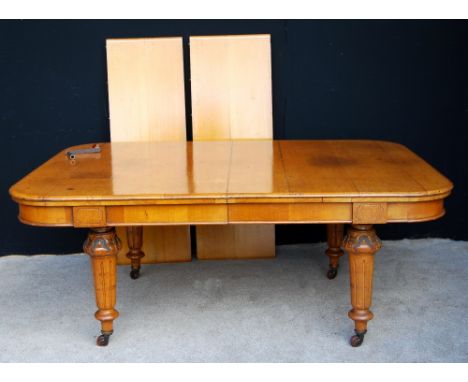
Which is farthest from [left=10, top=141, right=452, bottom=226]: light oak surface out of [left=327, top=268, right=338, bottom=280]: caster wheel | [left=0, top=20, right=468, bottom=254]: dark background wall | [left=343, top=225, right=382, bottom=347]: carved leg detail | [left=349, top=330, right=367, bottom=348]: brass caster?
[left=0, top=20, right=468, bottom=254]: dark background wall

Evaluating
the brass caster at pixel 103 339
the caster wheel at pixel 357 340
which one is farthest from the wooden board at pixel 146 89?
the caster wheel at pixel 357 340

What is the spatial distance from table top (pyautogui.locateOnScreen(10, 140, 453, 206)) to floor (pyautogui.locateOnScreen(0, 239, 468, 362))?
73 centimetres

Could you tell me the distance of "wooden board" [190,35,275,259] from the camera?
4250 millimetres

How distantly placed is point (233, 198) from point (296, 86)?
5.55ft

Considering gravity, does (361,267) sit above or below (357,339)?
above

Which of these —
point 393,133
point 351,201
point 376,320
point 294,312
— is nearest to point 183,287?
point 294,312

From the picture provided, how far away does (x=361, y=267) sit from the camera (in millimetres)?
3158

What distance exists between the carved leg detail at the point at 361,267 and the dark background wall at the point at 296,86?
1.52m

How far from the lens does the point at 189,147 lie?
13.1 feet

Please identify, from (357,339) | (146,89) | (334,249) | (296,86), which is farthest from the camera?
(296,86)

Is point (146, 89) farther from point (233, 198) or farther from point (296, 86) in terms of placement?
point (233, 198)

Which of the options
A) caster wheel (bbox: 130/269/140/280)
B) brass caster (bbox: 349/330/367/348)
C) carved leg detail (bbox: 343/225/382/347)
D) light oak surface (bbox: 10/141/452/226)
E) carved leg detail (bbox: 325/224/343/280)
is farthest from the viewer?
caster wheel (bbox: 130/269/140/280)

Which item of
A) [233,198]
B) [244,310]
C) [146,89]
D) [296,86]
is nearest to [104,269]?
[233,198]

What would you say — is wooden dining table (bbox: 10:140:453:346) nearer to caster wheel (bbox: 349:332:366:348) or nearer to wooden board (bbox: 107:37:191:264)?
caster wheel (bbox: 349:332:366:348)
